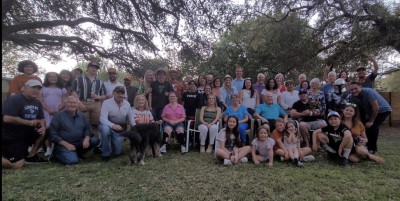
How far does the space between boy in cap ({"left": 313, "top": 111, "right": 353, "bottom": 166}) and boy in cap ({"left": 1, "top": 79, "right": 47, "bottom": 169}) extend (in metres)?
4.64

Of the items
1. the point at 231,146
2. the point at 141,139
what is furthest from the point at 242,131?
the point at 141,139

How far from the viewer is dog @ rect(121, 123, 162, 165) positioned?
167 inches

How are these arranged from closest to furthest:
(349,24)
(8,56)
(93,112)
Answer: (8,56) → (93,112) → (349,24)

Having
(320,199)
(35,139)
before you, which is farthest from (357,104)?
(35,139)

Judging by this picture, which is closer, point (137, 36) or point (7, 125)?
point (7, 125)

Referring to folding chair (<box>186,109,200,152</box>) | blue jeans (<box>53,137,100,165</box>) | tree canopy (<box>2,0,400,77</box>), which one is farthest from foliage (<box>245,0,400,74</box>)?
blue jeans (<box>53,137,100,165</box>)

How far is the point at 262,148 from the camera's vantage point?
446cm

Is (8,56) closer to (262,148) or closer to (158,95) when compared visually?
(262,148)

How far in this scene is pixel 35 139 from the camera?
443 cm

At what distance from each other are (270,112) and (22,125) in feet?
14.4

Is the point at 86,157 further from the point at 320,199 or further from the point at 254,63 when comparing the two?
the point at 254,63

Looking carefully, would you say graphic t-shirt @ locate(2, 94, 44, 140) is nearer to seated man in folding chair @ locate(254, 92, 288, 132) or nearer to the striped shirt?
the striped shirt

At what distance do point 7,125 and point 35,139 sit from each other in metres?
0.74

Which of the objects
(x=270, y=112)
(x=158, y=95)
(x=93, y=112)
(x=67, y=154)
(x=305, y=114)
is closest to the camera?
(x=67, y=154)
